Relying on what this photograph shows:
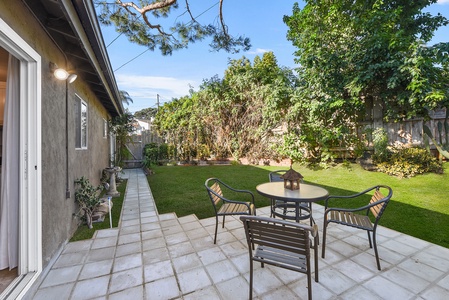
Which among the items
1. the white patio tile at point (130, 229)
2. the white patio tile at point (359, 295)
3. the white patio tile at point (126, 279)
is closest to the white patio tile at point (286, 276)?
the white patio tile at point (359, 295)

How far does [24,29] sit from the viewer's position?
1965 millimetres

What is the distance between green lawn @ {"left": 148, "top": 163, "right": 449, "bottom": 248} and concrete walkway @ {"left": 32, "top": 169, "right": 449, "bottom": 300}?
0.63m

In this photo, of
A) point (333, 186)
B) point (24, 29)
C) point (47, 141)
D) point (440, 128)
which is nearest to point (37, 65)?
point (24, 29)

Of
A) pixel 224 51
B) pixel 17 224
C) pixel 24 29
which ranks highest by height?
pixel 224 51

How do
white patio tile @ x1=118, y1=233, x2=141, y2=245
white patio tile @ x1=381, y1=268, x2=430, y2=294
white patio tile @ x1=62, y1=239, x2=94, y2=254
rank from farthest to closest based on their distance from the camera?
white patio tile @ x1=118, y1=233, x2=141, y2=245
white patio tile @ x1=62, y1=239, x2=94, y2=254
white patio tile @ x1=381, y1=268, x2=430, y2=294

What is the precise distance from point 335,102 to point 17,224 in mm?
7844

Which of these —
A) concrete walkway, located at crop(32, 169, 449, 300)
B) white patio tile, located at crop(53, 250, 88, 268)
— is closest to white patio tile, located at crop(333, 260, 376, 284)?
concrete walkway, located at crop(32, 169, 449, 300)

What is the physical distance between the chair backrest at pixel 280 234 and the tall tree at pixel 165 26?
524 cm

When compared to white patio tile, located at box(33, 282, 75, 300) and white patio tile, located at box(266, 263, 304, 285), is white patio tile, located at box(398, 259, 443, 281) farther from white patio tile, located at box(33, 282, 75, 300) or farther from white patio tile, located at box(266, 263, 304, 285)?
white patio tile, located at box(33, 282, 75, 300)

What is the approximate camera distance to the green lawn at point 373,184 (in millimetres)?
3289

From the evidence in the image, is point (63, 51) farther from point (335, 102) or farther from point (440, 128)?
point (440, 128)

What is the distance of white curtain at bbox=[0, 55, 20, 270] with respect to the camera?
2.09 meters

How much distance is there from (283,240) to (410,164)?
267 inches

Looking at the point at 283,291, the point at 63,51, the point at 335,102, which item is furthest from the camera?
the point at 335,102
